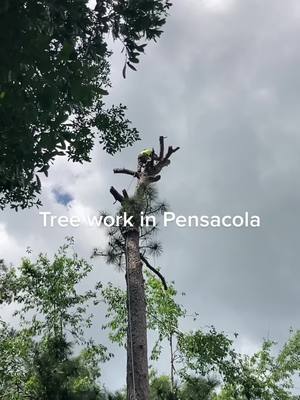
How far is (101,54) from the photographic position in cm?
589

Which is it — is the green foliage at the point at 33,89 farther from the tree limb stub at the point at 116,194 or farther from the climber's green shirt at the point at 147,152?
the climber's green shirt at the point at 147,152

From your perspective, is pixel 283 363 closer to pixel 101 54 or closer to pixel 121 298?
pixel 121 298

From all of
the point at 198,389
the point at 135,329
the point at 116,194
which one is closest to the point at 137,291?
the point at 135,329

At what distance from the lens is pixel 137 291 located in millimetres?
7441

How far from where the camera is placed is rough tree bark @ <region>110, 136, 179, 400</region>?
6.53 metres

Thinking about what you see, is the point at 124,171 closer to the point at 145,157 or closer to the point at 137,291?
the point at 145,157

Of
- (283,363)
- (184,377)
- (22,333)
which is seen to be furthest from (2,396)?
(283,363)

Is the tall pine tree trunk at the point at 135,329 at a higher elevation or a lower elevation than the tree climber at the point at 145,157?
lower

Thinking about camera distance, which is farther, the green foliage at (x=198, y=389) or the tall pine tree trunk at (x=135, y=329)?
the green foliage at (x=198, y=389)

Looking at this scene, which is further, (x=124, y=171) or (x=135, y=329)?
(x=124, y=171)

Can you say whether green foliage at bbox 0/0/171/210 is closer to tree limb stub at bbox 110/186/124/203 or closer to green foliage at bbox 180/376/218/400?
tree limb stub at bbox 110/186/124/203

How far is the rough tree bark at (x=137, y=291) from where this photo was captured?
6532 mm

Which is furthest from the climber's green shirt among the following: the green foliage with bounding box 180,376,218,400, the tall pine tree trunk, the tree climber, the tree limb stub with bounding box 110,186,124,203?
the green foliage with bounding box 180,376,218,400

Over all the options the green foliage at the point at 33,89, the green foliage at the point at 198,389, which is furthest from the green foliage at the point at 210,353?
the green foliage at the point at 33,89
